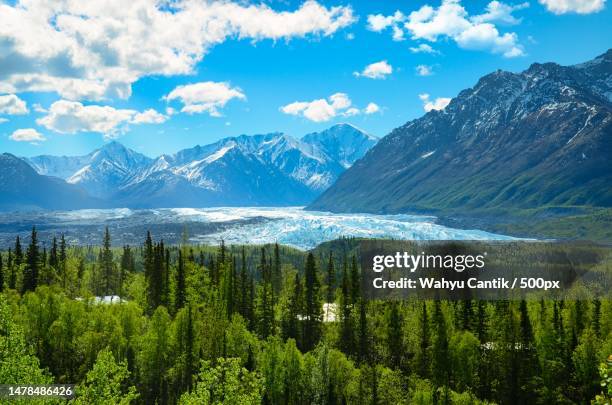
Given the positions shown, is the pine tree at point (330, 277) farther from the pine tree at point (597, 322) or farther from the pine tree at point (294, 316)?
the pine tree at point (597, 322)

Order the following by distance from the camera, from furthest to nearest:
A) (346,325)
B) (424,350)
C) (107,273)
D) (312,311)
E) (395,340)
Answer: (107,273), (312,311), (346,325), (395,340), (424,350)

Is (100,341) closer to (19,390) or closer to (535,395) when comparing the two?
(19,390)

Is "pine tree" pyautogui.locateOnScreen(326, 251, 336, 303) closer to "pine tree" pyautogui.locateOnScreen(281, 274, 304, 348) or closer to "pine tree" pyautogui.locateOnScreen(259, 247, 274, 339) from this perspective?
"pine tree" pyautogui.locateOnScreen(281, 274, 304, 348)

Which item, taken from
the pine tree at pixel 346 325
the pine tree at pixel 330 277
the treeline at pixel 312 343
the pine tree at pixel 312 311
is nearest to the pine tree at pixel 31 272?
→ the treeline at pixel 312 343

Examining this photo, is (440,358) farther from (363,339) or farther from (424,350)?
(363,339)

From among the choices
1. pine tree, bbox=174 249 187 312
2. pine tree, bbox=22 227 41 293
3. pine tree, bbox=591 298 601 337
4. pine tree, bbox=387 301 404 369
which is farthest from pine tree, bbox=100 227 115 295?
pine tree, bbox=591 298 601 337

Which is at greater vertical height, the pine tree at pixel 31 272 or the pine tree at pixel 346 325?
the pine tree at pixel 31 272

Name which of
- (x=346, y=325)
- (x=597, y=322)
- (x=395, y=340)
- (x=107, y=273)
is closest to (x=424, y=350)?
(x=395, y=340)

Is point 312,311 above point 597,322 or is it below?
below
